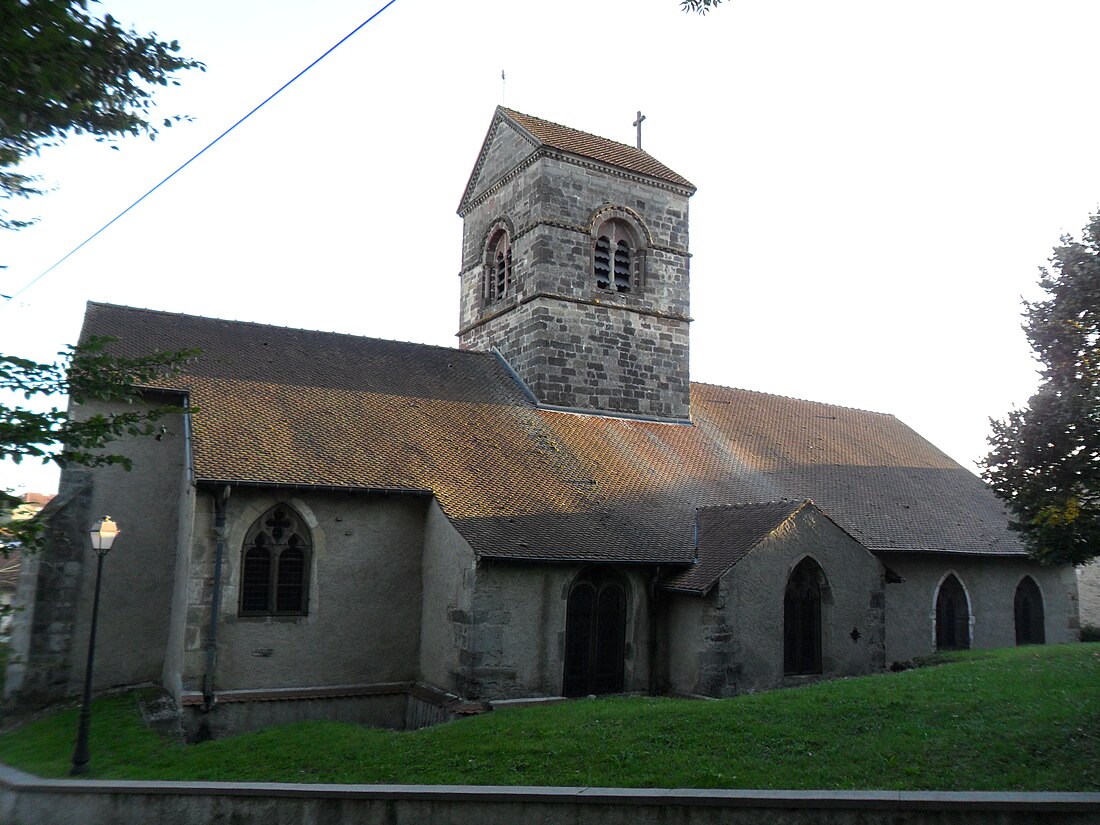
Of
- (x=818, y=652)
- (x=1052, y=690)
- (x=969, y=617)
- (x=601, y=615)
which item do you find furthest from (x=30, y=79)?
(x=969, y=617)

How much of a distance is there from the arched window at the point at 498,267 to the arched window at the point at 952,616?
14.3 m

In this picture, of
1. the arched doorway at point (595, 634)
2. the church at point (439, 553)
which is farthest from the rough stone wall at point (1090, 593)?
the arched doorway at point (595, 634)

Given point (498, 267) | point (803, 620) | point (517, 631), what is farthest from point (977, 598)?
point (498, 267)

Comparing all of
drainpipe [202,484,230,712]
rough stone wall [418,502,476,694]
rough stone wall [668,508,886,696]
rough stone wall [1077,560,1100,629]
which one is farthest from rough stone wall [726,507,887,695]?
rough stone wall [1077,560,1100,629]

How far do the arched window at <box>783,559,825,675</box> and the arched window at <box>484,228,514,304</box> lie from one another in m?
11.4

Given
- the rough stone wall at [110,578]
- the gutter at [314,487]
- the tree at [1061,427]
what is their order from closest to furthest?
1. the tree at [1061,427]
2. the gutter at [314,487]
3. the rough stone wall at [110,578]

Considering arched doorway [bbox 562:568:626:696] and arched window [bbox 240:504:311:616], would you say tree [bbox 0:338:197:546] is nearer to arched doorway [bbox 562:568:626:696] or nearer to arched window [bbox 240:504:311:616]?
arched window [bbox 240:504:311:616]

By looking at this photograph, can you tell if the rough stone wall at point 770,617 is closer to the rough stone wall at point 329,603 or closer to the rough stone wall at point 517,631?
the rough stone wall at point 517,631

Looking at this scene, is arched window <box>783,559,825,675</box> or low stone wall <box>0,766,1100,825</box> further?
arched window <box>783,559,825,675</box>

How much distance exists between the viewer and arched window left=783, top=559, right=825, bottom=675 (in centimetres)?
1647

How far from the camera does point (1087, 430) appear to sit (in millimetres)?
12773

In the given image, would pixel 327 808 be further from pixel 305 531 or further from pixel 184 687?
pixel 305 531

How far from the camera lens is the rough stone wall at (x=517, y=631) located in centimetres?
1435

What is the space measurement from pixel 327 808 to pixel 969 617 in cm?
1866
